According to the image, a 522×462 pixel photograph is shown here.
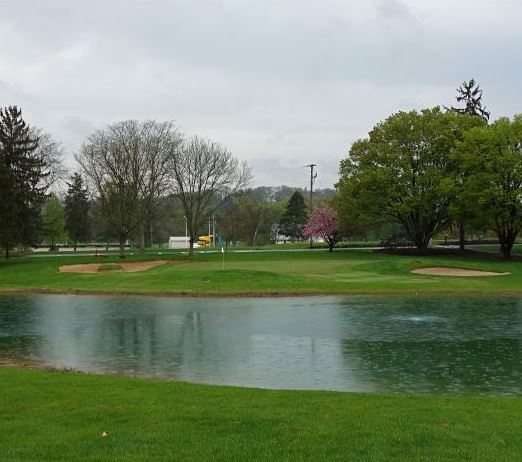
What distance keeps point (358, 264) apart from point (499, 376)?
33831 mm

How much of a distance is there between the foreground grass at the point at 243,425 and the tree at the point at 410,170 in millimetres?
48749

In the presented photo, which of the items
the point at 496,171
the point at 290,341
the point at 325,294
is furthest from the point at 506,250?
the point at 290,341

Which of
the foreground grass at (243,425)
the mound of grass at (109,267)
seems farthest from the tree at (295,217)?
the foreground grass at (243,425)

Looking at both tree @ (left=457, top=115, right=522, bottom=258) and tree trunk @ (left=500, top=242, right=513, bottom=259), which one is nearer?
tree @ (left=457, top=115, right=522, bottom=258)

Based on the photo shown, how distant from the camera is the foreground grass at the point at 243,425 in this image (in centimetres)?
698

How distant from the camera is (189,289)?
3456cm

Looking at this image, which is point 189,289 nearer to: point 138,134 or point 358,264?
point 358,264

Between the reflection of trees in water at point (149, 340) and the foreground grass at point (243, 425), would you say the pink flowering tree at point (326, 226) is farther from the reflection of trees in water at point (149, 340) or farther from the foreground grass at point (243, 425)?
the foreground grass at point (243, 425)

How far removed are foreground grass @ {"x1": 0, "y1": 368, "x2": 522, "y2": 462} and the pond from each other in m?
3.01

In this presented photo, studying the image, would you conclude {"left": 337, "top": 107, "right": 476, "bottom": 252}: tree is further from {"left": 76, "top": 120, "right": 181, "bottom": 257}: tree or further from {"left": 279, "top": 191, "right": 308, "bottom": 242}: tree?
{"left": 279, "top": 191, "right": 308, "bottom": 242}: tree

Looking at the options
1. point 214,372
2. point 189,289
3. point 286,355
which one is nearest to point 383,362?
point 286,355

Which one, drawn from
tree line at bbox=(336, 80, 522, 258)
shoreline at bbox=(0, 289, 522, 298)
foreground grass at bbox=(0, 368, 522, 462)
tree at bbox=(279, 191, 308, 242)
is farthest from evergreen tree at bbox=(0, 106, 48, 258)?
tree at bbox=(279, 191, 308, 242)

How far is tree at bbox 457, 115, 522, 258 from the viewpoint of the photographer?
5300 cm

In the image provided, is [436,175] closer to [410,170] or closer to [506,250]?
[410,170]
